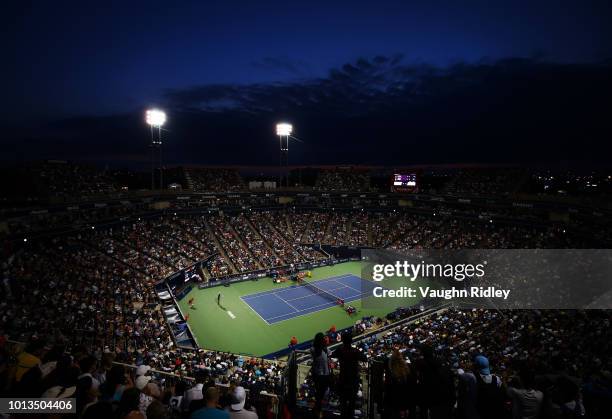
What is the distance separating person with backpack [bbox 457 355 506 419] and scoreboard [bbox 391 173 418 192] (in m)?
48.4

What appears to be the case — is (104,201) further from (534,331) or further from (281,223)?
(534,331)

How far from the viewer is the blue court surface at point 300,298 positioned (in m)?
27.6

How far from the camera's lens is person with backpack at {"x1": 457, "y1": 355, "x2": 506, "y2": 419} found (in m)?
4.71

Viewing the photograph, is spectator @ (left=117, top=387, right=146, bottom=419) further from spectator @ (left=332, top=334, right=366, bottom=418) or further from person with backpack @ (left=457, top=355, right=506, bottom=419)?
person with backpack @ (left=457, top=355, right=506, bottom=419)

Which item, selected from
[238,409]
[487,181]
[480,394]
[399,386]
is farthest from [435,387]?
[487,181]

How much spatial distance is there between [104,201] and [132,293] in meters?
16.9

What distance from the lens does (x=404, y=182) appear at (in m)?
51.7

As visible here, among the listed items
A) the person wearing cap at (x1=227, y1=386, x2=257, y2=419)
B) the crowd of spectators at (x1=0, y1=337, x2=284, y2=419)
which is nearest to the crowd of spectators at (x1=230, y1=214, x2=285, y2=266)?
the crowd of spectators at (x1=0, y1=337, x2=284, y2=419)

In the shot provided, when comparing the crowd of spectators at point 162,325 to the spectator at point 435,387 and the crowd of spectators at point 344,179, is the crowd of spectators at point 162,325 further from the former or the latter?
the crowd of spectators at point 344,179

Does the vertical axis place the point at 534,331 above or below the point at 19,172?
below

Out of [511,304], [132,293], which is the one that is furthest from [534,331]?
[132,293]

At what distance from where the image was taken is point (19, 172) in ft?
114

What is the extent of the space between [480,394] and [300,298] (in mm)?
27061

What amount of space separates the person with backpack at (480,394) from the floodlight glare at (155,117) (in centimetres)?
4304
